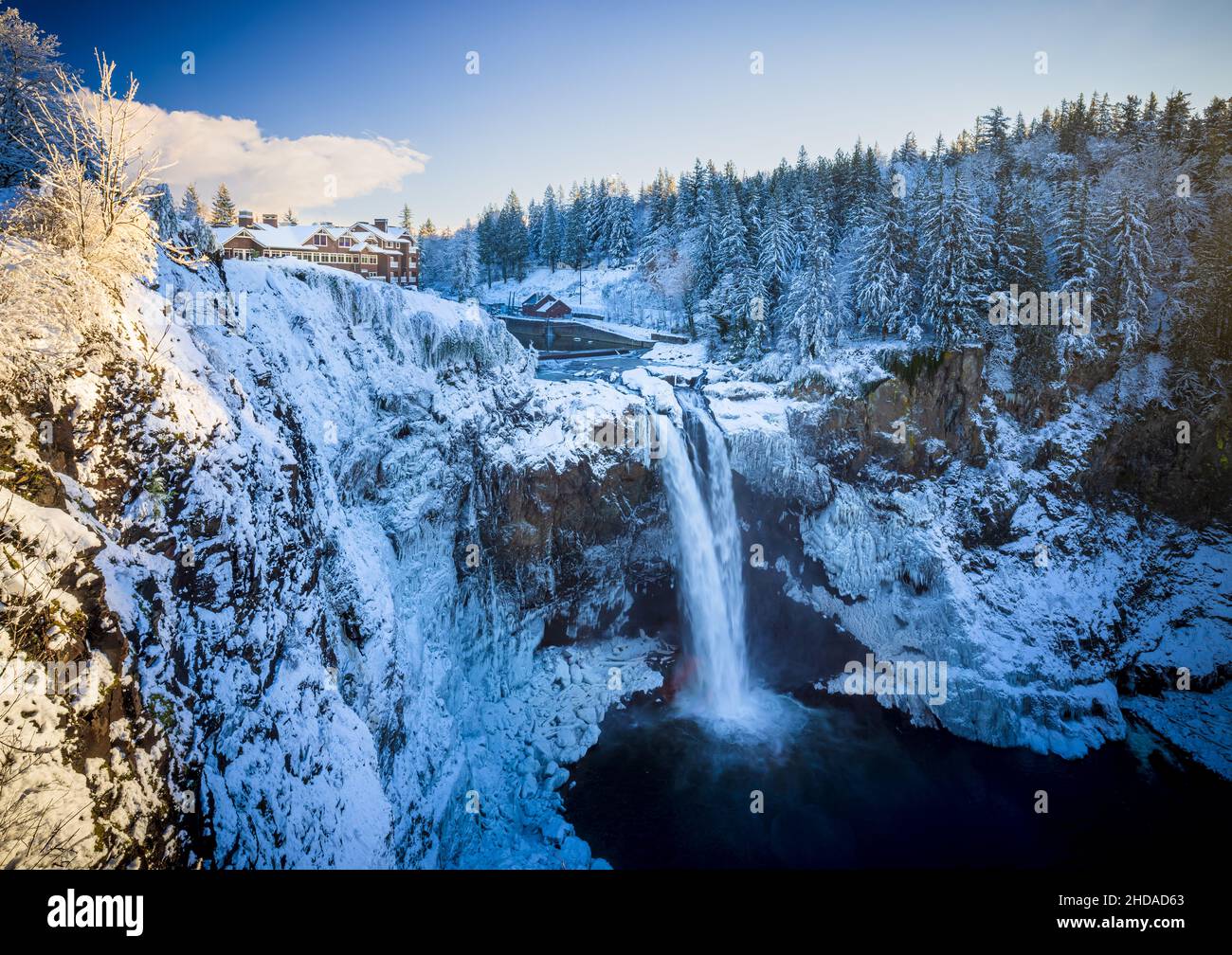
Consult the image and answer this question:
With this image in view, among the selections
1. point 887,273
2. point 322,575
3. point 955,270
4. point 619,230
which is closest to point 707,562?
point 322,575

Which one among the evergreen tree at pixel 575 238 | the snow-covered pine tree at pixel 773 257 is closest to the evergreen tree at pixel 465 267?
the evergreen tree at pixel 575 238

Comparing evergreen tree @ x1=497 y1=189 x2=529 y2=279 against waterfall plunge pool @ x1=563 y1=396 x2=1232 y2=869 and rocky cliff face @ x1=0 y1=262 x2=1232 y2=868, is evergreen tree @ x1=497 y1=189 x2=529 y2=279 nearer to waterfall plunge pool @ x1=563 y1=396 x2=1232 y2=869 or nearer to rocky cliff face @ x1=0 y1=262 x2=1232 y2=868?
rocky cliff face @ x1=0 y1=262 x2=1232 y2=868

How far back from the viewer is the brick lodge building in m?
26.5

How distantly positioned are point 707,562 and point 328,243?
26603mm

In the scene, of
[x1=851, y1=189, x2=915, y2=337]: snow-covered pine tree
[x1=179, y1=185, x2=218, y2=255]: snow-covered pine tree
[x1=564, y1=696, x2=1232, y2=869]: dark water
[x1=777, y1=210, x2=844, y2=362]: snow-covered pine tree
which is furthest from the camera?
[x1=851, y1=189, x2=915, y2=337]: snow-covered pine tree

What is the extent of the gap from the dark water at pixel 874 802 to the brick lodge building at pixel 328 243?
25.6 m

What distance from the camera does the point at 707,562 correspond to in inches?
877

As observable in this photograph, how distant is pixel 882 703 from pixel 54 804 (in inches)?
924

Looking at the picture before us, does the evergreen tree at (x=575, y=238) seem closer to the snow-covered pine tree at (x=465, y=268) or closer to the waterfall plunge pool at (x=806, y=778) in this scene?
the snow-covered pine tree at (x=465, y=268)

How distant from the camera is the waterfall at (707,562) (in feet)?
72.1

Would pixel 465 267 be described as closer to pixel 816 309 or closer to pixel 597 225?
pixel 597 225

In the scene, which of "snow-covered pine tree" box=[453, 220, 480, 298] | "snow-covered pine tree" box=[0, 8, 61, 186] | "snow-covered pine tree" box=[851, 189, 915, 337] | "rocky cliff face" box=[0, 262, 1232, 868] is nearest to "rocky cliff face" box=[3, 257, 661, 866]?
"rocky cliff face" box=[0, 262, 1232, 868]

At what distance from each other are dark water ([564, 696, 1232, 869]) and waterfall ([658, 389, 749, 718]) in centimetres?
290
